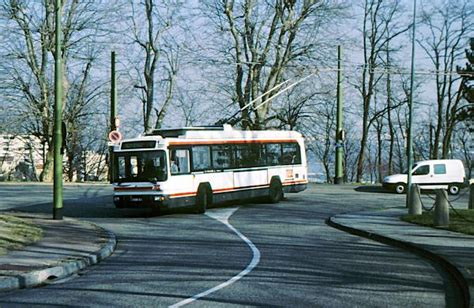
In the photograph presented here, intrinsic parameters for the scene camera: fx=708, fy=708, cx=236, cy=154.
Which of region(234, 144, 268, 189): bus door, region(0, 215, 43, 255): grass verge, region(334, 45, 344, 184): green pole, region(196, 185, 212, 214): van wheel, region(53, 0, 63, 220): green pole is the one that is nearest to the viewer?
region(0, 215, 43, 255): grass verge

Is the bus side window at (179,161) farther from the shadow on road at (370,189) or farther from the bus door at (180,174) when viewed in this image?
the shadow on road at (370,189)

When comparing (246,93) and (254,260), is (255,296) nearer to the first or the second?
(254,260)

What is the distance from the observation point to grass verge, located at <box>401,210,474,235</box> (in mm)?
18230

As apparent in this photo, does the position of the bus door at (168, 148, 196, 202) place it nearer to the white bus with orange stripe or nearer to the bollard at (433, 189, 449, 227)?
the white bus with orange stripe

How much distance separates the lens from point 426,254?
1381cm

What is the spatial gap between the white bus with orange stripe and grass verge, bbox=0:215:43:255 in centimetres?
457

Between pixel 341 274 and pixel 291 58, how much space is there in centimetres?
3717

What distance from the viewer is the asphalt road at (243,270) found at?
29.1ft

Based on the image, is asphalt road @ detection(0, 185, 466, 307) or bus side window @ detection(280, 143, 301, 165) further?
bus side window @ detection(280, 143, 301, 165)

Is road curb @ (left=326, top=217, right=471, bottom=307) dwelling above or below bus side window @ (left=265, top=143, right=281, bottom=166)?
below

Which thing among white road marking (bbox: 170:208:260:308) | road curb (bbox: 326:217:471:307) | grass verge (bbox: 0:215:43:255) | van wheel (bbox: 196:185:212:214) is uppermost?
van wheel (bbox: 196:185:212:214)

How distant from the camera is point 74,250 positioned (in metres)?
13.4

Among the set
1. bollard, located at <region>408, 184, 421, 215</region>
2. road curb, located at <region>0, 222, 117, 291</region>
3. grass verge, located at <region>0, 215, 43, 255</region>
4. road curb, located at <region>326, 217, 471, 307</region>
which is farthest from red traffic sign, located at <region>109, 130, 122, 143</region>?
road curb, located at <region>0, 222, 117, 291</region>

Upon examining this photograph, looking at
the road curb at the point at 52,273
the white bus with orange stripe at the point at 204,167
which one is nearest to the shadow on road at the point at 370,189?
the white bus with orange stripe at the point at 204,167
